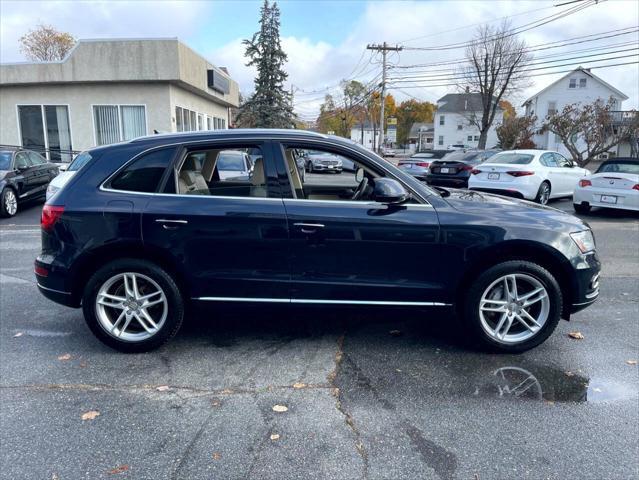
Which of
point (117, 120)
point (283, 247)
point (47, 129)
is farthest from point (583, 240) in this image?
point (47, 129)

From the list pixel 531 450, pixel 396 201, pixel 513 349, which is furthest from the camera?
pixel 513 349

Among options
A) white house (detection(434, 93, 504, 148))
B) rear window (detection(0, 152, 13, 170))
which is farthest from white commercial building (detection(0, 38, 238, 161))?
white house (detection(434, 93, 504, 148))

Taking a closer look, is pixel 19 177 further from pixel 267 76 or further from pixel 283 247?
pixel 267 76

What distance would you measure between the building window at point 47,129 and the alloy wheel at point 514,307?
64.8ft

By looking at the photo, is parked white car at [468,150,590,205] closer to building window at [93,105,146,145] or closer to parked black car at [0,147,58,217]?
parked black car at [0,147,58,217]

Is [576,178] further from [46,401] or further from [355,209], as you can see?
[46,401]

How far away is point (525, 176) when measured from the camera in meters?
12.1

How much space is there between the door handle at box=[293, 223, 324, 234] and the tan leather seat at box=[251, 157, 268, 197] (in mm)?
399

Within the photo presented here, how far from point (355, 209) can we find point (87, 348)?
2567 mm

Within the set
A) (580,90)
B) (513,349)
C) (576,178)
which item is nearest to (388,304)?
(513,349)

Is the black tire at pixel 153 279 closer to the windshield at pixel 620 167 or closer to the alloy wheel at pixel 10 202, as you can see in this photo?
the alloy wheel at pixel 10 202

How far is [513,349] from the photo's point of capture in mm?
3994

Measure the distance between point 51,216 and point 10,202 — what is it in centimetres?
926

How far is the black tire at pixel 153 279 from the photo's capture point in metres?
3.86
